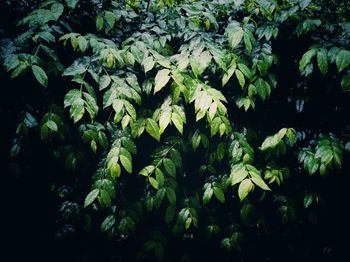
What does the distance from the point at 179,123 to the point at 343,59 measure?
888mm

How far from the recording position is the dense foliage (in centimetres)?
145

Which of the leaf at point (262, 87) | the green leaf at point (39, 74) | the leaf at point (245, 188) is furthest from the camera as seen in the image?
the leaf at point (262, 87)

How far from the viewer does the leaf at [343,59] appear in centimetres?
141

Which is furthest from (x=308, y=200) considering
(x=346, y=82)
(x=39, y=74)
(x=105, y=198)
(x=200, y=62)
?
(x=39, y=74)

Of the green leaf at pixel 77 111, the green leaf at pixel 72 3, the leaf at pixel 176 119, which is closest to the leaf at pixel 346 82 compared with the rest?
the leaf at pixel 176 119

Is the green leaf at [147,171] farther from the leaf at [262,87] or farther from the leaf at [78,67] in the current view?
the leaf at [262,87]

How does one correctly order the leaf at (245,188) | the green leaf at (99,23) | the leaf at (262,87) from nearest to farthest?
the leaf at (245,188) → the green leaf at (99,23) → the leaf at (262,87)

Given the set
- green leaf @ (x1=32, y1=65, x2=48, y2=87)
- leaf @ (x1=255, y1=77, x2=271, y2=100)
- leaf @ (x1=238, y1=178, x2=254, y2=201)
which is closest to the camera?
green leaf @ (x1=32, y1=65, x2=48, y2=87)

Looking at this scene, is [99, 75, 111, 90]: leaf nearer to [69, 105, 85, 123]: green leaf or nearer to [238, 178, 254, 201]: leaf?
[69, 105, 85, 123]: green leaf

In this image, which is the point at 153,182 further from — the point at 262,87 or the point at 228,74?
the point at 262,87

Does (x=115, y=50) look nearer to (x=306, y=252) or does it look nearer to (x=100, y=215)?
(x=100, y=215)

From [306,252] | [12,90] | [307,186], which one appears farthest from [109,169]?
[306,252]

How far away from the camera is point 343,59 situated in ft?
4.65

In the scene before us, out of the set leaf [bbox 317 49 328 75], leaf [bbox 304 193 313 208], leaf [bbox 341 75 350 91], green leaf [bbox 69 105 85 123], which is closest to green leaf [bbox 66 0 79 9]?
green leaf [bbox 69 105 85 123]
